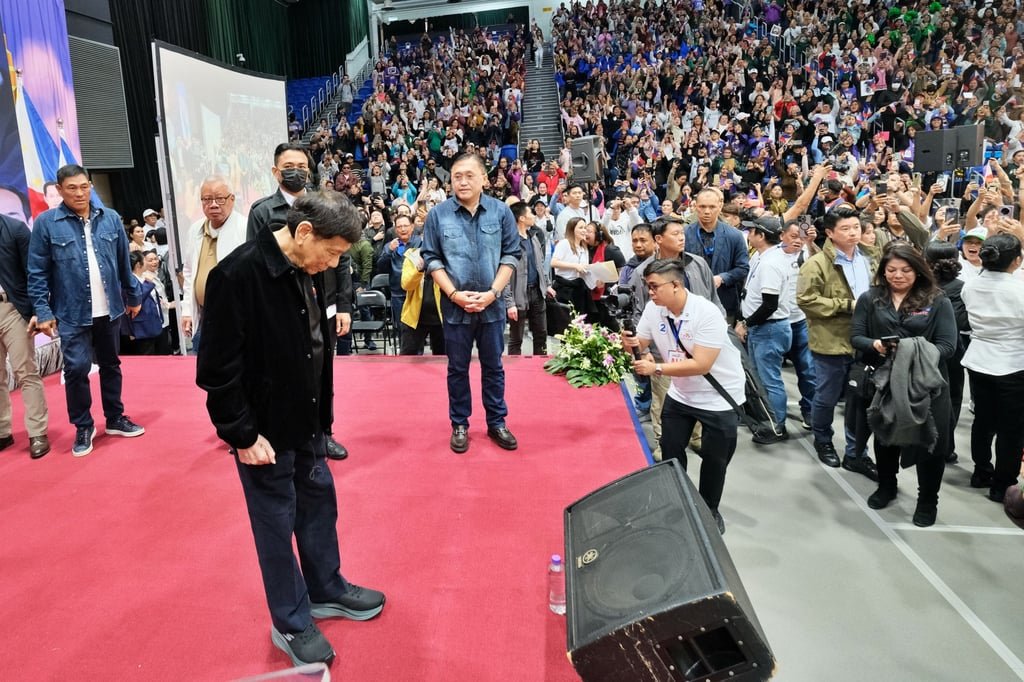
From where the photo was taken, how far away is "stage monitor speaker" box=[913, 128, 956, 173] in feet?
20.0

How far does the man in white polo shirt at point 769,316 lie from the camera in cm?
431

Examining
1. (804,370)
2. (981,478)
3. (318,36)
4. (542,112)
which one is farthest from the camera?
(318,36)

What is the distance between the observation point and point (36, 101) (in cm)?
579

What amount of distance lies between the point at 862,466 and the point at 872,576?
121cm

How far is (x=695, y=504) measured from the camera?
6.88ft

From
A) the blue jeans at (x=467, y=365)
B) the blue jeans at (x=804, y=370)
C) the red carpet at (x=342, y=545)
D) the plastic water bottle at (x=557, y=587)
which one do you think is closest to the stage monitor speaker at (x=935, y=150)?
the blue jeans at (x=804, y=370)

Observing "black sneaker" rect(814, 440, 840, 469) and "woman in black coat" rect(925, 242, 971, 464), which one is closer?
"woman in black coat" rect(925, 242, 971, 464)

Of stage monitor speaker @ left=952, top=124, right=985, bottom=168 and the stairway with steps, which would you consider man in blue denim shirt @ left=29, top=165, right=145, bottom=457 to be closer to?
stage monitor speaker @ left=952, top=124, right=985, bottom=168

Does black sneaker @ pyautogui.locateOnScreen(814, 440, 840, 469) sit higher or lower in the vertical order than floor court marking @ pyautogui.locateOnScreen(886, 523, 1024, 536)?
higher

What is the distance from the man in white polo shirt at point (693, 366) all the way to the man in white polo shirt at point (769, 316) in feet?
5.02

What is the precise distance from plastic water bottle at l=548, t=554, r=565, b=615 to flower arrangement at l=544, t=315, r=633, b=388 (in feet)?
8.48

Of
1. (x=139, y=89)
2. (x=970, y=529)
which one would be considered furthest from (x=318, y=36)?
(x=970, y=529)

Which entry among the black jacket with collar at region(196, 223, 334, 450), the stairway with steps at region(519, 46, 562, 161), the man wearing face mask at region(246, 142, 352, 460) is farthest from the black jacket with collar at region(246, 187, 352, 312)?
the stairway with steps at region(519, 46, 562, 161)

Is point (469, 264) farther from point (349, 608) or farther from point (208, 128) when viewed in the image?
point (208, 128)
